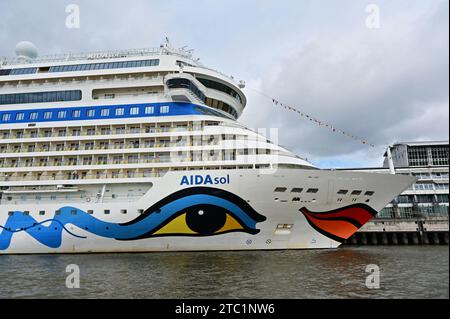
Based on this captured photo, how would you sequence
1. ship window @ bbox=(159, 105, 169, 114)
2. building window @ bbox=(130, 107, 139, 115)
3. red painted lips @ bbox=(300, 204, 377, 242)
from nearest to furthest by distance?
1. red painted lips @ bbox=(300, 204, 377, 242)
2. ship window @ bbox=(159, 105, 169, 114)
3. building window @ bbox=(130, 107, 139, 115)

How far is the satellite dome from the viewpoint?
28.0m

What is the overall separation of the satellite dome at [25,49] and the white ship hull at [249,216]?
17.0m

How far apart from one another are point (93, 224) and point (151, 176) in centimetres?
417

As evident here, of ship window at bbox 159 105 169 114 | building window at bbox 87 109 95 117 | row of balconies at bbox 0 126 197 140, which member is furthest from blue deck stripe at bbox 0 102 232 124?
row of balconies at bbox 0 126 197 140

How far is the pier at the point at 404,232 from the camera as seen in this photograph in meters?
31.2

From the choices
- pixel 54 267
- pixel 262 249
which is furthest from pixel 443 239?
pixel 54 267

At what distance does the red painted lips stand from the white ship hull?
60 mm

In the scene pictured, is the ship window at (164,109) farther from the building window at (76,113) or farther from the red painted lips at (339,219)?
the red painted lips at (339,219)

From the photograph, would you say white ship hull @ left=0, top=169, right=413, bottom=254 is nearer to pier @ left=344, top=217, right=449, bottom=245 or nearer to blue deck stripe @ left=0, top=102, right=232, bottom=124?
blue deck stripe @ left=0, top=102, right=232, bottom=124

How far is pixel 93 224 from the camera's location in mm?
17984

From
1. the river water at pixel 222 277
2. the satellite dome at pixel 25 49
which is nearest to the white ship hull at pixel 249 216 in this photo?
the river water at pixel 222 277

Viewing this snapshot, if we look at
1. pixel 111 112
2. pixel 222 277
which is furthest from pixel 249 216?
pixel 111 112
